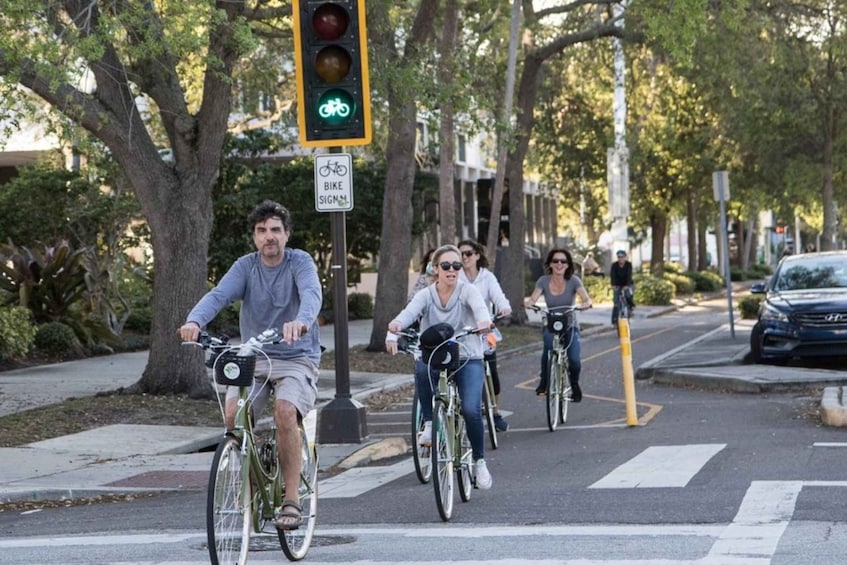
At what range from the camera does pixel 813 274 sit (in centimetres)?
2183

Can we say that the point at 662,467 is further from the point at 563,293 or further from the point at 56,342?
the point at 56,342

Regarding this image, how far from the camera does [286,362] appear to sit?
784cm

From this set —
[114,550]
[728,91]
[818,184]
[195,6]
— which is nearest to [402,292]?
[195,6]

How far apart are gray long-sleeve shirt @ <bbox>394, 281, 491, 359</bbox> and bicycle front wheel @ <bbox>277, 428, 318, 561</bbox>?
Result: 2.43 meters

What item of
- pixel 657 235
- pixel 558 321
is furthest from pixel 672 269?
pixel 558 321

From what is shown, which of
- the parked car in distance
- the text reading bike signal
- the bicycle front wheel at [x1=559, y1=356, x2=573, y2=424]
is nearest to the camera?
the text reading bike signal

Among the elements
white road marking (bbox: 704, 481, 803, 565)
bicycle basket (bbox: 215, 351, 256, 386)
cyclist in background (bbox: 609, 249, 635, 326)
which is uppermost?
bicycle basket (bbox: 215, 351, 256, 386)

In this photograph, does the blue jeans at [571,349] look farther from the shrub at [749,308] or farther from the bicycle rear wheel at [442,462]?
the shrub at [749,308]

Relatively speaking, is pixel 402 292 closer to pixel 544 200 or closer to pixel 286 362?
pixel 286 362

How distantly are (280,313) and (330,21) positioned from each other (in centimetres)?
587

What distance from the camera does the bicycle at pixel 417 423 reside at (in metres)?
10.4

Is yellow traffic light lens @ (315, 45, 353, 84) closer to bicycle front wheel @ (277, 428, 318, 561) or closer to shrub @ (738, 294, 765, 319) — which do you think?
bicycle front wheel @ (277, 428, 318, 561)

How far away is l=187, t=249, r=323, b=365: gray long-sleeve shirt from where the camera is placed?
310 inches

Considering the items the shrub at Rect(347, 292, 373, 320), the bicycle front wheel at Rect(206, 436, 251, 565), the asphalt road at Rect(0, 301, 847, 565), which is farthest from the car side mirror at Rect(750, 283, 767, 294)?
the shrub at Rect(347, 292, 373, 320)
